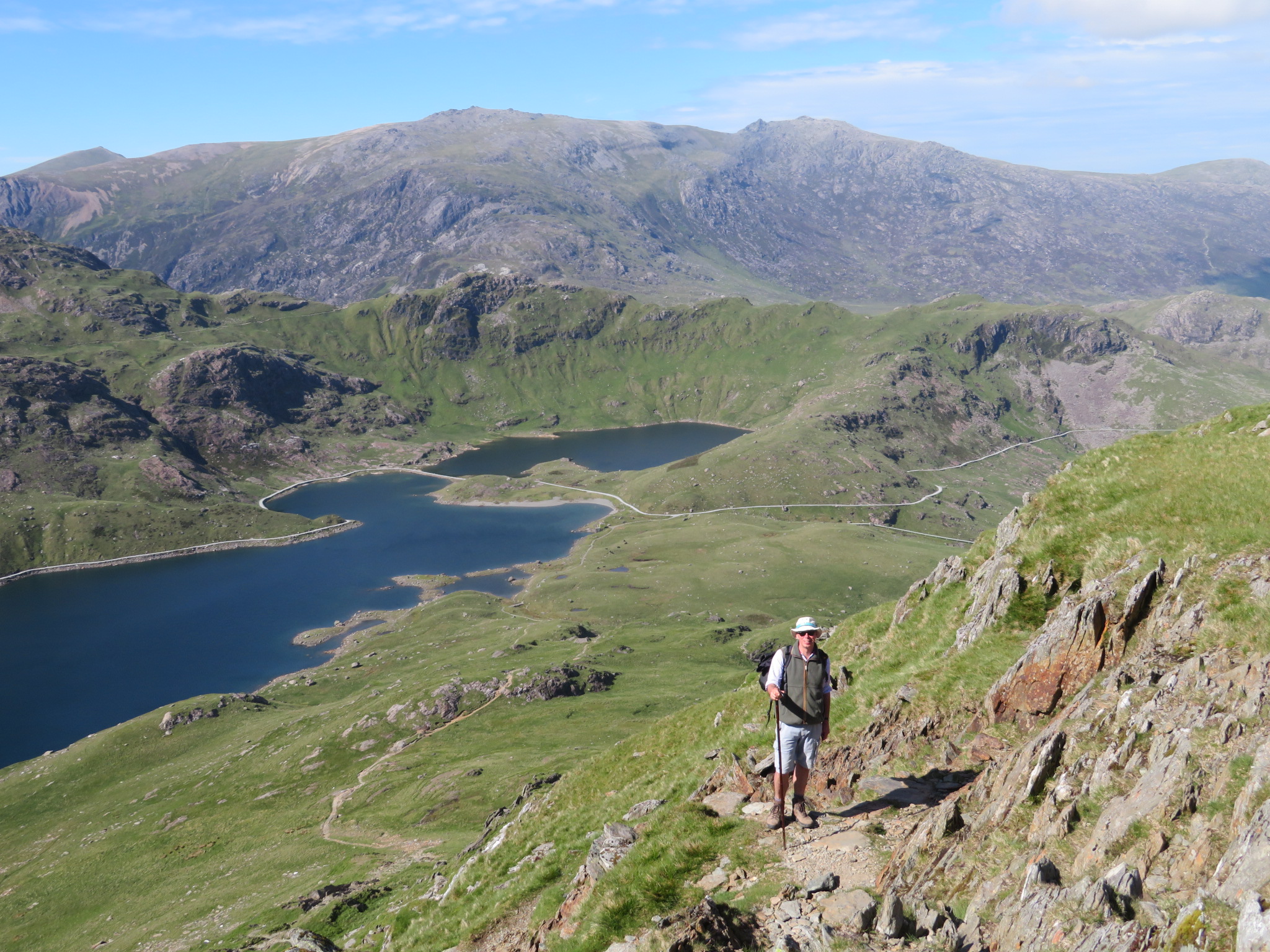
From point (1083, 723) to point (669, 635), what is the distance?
15395cm

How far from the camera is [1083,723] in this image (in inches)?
701

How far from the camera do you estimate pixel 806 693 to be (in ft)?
65.7

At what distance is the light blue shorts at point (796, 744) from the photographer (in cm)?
2014

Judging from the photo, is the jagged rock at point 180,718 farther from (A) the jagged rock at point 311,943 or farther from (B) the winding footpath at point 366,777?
(A) the jagged rock at point 311,943

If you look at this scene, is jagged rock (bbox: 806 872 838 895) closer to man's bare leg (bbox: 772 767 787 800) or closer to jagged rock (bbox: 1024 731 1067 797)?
man's bare leg (bbox: 772 767 787 800)

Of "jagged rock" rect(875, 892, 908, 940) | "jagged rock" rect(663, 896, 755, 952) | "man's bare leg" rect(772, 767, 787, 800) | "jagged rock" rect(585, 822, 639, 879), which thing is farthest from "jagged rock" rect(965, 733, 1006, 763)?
"jagged rock" rect(585, 822, 639, 879)

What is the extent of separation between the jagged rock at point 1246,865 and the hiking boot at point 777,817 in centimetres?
973

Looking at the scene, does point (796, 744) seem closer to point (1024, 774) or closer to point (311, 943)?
point (1024, 774)

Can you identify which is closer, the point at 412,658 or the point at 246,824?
the point at 246,824

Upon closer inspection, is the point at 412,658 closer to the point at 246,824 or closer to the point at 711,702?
the point at 246,824

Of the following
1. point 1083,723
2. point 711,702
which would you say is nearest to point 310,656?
point 711,702

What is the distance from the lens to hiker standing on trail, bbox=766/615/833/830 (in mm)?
20000

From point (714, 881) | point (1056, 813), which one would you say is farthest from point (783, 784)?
point (1056, 813)

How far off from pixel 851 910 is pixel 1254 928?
697 centimetres
